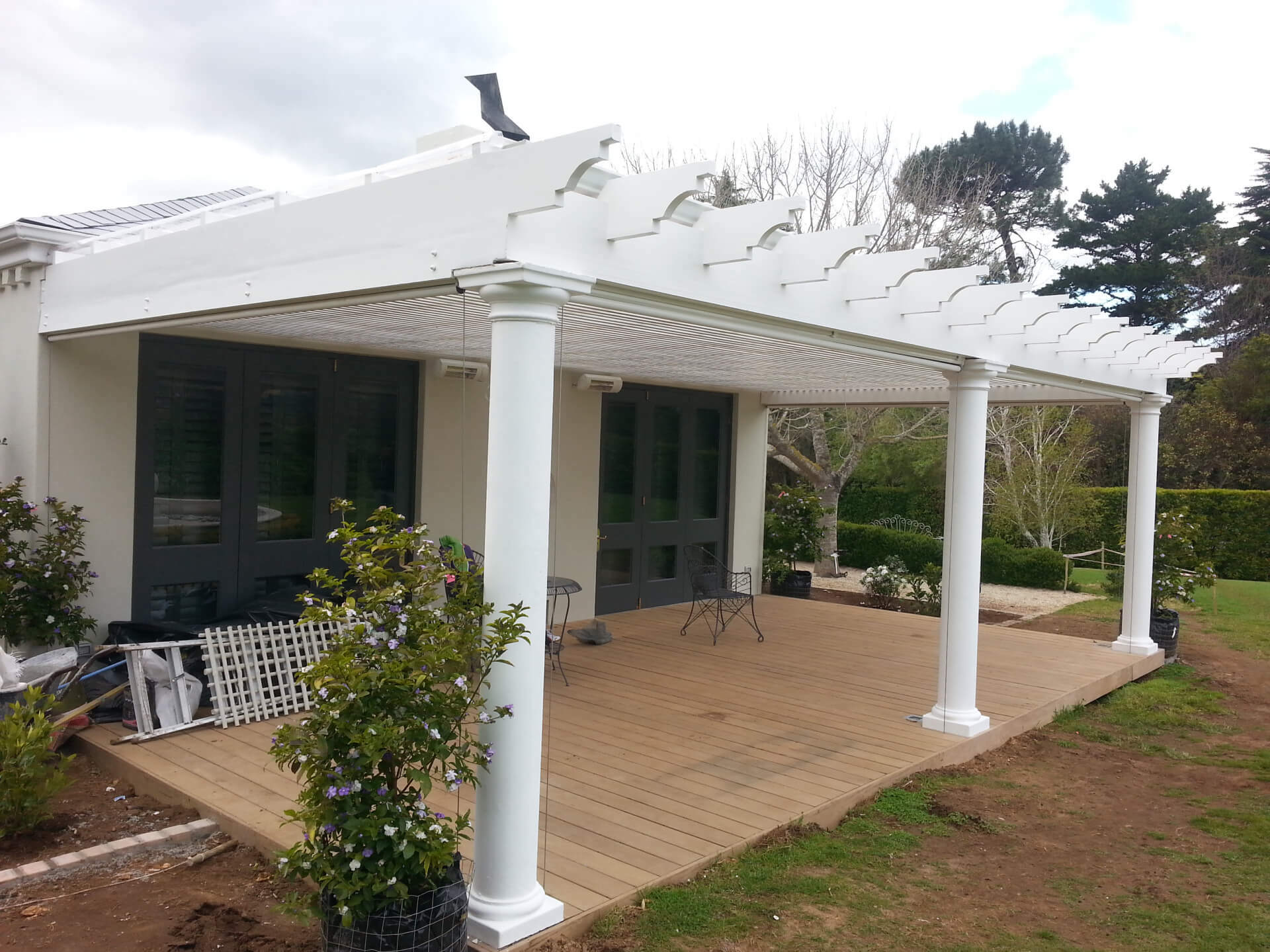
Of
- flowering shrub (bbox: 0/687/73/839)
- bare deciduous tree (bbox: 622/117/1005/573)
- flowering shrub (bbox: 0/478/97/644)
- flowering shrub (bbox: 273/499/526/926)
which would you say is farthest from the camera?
bare deciduous tree (bbox: 622/117/1005/573)

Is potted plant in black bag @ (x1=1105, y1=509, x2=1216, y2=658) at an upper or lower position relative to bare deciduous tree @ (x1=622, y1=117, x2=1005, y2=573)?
lower

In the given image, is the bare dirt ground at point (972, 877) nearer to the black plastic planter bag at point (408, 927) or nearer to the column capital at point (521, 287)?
the black plastic planter bag at point (408, 927)

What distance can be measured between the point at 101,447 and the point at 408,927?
409 cm

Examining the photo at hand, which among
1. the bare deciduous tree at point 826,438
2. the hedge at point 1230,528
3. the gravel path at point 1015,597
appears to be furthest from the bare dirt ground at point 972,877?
the hedge at point 1230,528

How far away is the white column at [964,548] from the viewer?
221 inches

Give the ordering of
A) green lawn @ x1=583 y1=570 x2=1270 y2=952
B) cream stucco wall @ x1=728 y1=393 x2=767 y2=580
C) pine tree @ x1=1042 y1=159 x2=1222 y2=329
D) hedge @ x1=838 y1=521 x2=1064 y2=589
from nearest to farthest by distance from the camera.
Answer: green lawn @ x1=583 y1=570 x2=1270 y2=952 < cream stucco wall @ x1=728 y1=393 x2=767 y2=580 < hedge @ x1=838 y1=521 x2=1064 y2=589 < pine tree @ x1=1042 y1=159 x2=1222 y2=329

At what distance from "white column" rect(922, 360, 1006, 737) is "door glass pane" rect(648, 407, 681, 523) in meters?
4.07

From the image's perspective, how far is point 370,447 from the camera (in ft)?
22.7

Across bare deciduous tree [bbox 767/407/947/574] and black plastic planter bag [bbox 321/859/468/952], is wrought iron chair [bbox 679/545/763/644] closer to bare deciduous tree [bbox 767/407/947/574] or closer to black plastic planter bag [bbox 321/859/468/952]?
bare deciduous tree [bbox 767/407/947/574]

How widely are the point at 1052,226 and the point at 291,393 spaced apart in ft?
72.5

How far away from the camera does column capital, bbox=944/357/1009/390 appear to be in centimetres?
561

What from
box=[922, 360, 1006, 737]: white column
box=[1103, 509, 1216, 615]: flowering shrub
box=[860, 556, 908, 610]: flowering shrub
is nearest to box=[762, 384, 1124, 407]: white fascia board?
box=[922, 360, 1006, 737]: white column

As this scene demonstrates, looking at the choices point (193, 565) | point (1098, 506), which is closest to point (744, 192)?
point (1098, 506)

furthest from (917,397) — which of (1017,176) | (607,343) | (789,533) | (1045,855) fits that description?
(1017,176)
